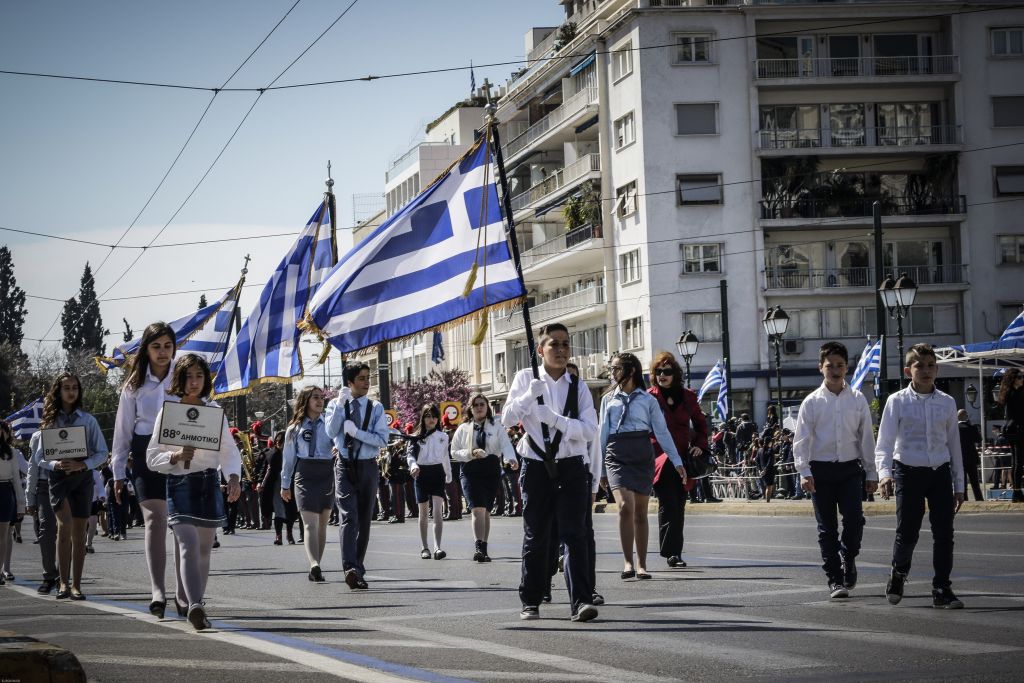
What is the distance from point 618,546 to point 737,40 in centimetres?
4682

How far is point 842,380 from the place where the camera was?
Result: 11297 mm

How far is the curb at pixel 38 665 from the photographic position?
16.9 ft

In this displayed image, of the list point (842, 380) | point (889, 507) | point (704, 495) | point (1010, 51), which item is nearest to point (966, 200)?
point (1010, 51)

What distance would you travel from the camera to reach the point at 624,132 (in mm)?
63625

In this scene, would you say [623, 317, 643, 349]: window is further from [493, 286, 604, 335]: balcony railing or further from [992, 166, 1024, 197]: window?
[992, 166, 1024, 197]: window

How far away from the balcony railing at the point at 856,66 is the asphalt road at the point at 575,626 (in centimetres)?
4795

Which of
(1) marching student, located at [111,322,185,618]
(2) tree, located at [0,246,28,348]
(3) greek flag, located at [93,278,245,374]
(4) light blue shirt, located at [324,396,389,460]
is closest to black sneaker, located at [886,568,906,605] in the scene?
(1) marching student, located at [111,322,185,618]

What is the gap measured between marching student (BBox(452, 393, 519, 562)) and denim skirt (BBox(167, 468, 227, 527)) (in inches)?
277

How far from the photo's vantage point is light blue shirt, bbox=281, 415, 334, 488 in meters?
15.0

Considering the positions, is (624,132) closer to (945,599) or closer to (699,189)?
(699,189)

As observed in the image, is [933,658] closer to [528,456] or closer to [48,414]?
[528,456]

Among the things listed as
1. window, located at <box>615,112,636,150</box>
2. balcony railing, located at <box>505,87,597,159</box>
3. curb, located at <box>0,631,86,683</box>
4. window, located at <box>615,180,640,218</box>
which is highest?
balcony railing, located at <box>505,87,597,159</box>

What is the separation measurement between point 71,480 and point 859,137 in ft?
177

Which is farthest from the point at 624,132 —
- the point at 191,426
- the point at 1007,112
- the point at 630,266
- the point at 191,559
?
the point at 191,559
